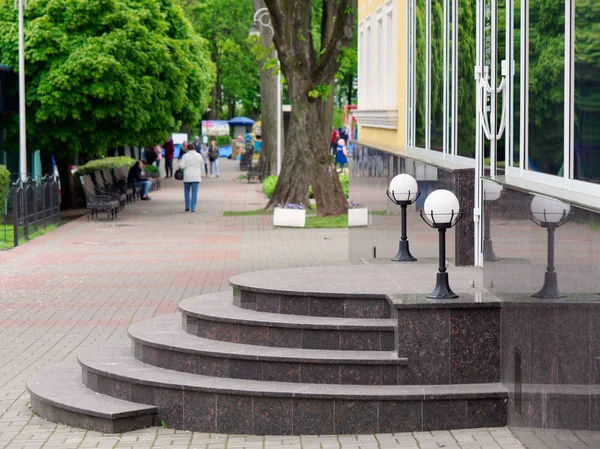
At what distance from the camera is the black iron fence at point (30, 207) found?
23250mm

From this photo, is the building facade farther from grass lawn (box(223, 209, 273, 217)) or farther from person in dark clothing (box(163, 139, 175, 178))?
person in dark clothing (box(163, 139, 175, 178))

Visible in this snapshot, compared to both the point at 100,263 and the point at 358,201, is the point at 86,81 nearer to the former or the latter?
the point at 100,263

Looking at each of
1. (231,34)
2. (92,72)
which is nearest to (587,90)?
(92,72)

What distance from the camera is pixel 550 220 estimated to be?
20.8 feet

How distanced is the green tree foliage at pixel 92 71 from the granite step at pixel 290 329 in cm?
2062

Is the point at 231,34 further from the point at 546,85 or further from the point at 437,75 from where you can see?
the point at 546,85

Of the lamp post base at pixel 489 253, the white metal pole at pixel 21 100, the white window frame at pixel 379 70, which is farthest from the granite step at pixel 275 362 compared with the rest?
the white metal pole at pixel 21 100

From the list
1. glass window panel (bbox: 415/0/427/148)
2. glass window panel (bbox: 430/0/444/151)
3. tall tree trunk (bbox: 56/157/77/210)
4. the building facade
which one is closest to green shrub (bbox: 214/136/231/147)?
tall tree trunk (bbox: 56/157/77/210)

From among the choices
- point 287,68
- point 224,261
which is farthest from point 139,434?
point 287,68

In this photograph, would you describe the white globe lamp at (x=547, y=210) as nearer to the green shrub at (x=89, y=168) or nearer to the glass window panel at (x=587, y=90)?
the glass window panel at (x=587, y=90)

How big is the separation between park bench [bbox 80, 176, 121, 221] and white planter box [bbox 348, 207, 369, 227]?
Result: 13.7m

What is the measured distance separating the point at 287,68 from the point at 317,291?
59.5ft

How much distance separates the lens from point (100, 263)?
1931 cm

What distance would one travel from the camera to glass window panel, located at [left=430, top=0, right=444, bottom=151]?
1302cm
